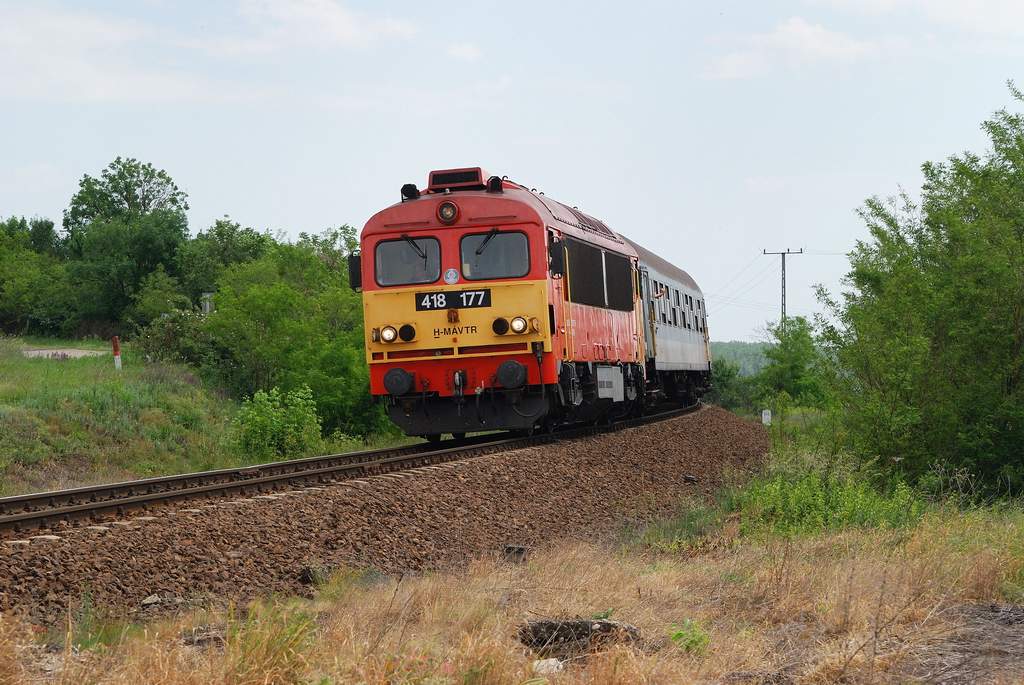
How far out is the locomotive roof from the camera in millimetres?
23922

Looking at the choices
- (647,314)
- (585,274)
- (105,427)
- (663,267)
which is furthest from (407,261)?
(663,267)

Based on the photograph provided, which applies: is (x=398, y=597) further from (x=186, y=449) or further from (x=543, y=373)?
(x=186, y=449)

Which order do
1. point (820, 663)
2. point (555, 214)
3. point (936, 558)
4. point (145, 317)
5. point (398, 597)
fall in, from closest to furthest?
point (820, 663)
point (398, 597)
point (936, 558)
point (555, 214)
point (145, 317)

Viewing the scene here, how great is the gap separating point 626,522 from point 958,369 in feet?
32.8

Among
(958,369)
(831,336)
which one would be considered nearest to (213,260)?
(831,336)

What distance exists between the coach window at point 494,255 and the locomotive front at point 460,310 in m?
0.01

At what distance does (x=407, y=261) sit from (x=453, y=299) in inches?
37.8

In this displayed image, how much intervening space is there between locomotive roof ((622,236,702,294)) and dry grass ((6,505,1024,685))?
579 inches

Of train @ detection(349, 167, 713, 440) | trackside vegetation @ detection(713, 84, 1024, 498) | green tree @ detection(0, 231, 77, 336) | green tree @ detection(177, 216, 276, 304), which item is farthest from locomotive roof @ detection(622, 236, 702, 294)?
green tree @ detection(0, 231, 77, 336)

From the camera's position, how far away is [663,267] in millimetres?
27000

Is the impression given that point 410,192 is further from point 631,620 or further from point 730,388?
point 730,388

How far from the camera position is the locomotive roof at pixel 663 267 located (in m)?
23.9

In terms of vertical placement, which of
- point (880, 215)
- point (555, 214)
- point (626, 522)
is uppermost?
point (880, 215)

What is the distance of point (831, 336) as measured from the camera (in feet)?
74.1
